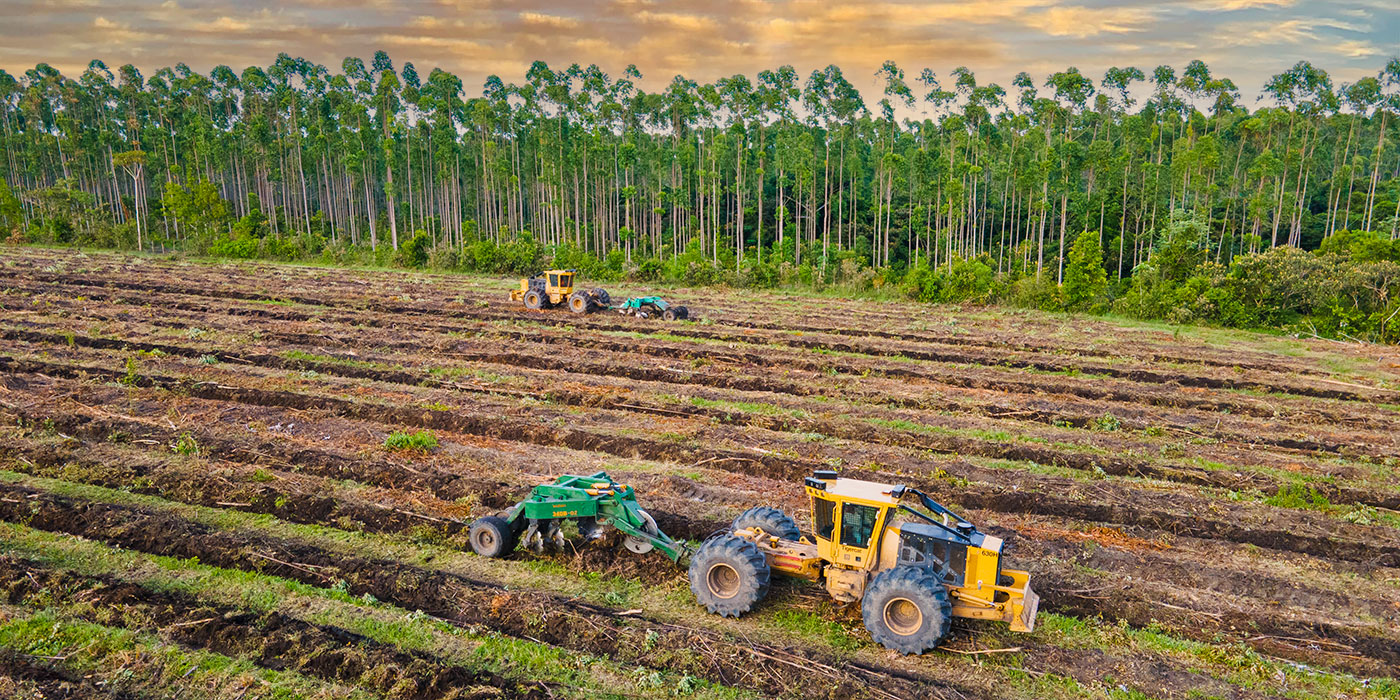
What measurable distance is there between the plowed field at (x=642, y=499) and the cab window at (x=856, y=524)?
877 millimetres

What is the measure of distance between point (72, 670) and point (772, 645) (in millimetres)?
6286

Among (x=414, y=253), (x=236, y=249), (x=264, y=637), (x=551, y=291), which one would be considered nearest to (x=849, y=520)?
(x=264, y=637)

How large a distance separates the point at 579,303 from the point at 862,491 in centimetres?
2186

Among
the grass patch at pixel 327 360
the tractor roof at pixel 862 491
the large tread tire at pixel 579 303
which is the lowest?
the grass patch at pixel 327 360

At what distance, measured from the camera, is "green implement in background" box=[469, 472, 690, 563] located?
9250 millimetres

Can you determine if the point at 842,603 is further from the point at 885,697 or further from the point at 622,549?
the point at 622,549

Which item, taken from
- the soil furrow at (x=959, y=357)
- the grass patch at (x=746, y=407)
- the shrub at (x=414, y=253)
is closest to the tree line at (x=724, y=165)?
the shrub at (x=414, y=253)

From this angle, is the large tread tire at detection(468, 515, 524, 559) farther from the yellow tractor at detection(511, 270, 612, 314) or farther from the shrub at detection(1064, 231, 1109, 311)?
the shrub at detection(1064, 231, 1109, 311)

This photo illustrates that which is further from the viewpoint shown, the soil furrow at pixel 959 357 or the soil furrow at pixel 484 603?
the soil furrow at pixel 959 357

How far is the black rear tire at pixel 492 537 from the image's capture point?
366 inches

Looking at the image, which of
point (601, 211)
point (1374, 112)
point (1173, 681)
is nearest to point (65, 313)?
point (1173, 681)

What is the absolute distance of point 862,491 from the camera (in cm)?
818

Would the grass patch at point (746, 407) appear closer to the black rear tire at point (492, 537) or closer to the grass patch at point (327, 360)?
the black rear tire at point (492, 537)

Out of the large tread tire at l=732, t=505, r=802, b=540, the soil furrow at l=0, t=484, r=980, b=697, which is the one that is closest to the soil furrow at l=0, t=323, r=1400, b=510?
the large tread tire at l=732, t=505, r=802, b=540
